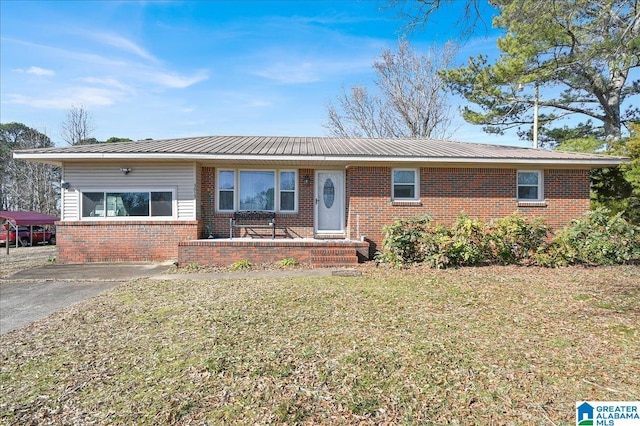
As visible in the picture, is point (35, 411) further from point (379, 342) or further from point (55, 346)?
point (379, 342)

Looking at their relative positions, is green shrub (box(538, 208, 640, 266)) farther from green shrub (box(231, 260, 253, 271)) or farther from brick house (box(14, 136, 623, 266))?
green shrub (box(231, 260, 253, 271))

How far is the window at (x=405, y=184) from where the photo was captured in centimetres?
1086

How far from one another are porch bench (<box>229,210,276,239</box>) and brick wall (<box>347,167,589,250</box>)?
246 cm

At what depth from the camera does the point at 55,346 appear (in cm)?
427

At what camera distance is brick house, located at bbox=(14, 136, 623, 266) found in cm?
1009

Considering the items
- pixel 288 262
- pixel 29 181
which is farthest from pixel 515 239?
pixel 29 181

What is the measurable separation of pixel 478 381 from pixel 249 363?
86.7 inches

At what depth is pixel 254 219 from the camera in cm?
1124

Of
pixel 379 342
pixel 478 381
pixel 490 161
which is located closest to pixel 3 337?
pixel 379 342

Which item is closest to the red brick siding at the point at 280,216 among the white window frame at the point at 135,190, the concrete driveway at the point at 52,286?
the white window frame at the point at 135,190

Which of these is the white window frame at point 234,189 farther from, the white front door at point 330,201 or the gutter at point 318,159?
the white front door at point 330,201

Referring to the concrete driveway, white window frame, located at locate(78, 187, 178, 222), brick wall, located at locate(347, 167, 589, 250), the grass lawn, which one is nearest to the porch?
the concrete driveway

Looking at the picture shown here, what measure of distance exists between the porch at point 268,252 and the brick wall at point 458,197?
1.32 meters

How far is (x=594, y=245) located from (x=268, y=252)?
8.25 metres
